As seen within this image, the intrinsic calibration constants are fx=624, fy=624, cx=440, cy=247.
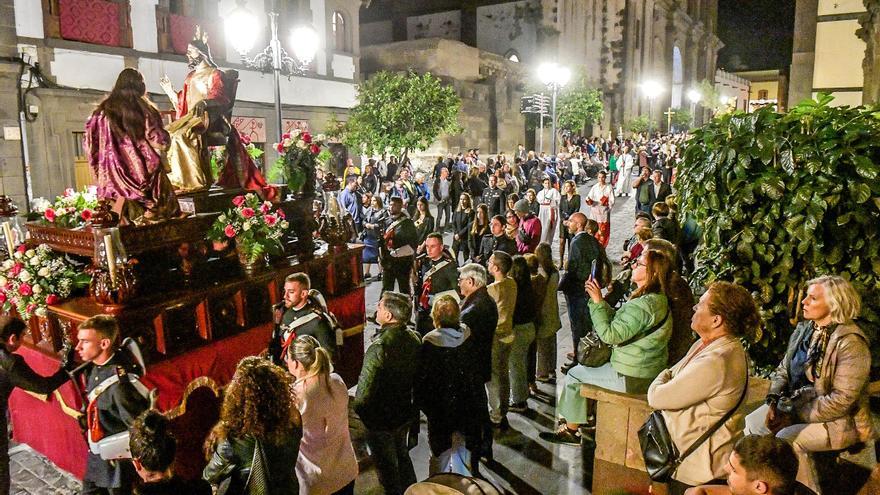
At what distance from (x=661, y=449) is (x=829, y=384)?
1.19 metres

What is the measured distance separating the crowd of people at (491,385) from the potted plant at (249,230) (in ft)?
4.69

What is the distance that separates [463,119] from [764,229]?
24555 millimetres

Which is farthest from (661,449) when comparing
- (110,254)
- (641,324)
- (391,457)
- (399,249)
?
(399,249)

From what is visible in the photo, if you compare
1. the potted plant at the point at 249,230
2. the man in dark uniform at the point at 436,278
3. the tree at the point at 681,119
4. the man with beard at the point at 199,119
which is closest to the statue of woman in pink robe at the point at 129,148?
the potted plant at the point at 249,230

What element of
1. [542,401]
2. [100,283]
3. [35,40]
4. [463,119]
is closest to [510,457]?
[542,401]

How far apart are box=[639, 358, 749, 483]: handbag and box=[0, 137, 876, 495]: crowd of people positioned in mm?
37

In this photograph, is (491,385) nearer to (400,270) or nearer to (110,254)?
(110,254)

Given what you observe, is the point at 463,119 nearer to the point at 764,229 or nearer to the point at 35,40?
the point at 35,40

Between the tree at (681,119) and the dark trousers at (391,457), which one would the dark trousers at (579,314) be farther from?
the tree at (681,119)

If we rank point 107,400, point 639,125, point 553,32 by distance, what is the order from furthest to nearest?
point 639,125 → point 553,32 → point 107,400

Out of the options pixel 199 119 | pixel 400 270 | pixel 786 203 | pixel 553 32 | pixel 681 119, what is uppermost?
pixel 553 32

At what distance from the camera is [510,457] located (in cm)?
542

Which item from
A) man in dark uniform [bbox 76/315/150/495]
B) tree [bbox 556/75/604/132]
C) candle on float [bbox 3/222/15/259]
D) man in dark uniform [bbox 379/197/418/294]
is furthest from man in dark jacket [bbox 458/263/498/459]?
tree [bbox 556/75/604/132]

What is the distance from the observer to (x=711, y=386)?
321 cm
